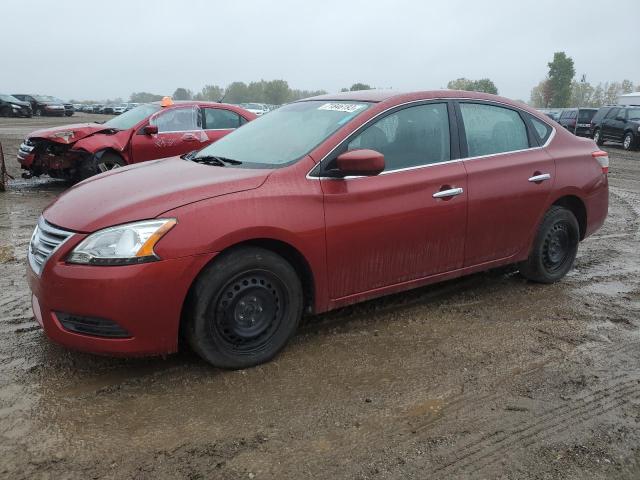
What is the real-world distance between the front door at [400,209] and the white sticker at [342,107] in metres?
0.22

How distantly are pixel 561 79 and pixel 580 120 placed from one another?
3248 inches

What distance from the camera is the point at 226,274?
10.1 ft

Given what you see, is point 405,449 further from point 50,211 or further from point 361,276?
point 50,211

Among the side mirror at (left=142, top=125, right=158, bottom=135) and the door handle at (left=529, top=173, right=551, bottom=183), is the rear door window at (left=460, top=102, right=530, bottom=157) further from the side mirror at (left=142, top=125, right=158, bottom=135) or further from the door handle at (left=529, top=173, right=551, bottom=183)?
the side mirror at (left=142, top=125, right=158, bottom=135)

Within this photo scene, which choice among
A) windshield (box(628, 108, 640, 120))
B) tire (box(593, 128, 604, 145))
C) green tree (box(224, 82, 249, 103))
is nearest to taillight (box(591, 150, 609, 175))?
windshield (box(628, 108, 640, 120))

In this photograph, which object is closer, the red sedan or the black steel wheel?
the red sedan

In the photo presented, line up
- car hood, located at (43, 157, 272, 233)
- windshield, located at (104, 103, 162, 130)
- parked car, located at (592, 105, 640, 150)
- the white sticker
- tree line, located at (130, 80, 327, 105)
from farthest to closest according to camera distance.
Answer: tree line, located at (130, 80, 327, 105)
parked car, located at (592, 105, 640, 150)
windshield, located at (104, 103, 162, 130)
the white sticker
car hood, located at (43, 157, 272, 233)

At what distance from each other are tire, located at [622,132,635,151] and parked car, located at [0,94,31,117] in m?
32.7

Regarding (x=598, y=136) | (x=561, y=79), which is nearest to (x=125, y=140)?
(x=598, y=136)

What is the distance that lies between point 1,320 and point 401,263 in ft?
9.24

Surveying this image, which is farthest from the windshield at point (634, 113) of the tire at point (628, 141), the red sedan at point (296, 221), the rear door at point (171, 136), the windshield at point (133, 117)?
the red sedan at point (296, 221)

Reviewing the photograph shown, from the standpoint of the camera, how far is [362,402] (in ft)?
9.80

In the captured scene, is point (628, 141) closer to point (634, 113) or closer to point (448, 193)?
point (634, 113)

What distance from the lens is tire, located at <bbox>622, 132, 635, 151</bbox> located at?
21484 millimetres
